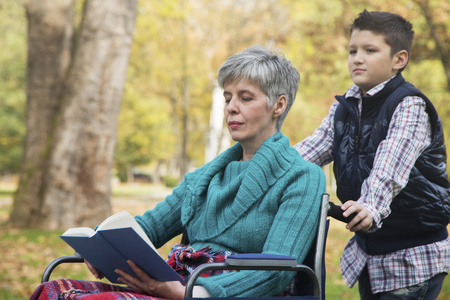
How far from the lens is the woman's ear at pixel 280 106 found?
8.86 feet

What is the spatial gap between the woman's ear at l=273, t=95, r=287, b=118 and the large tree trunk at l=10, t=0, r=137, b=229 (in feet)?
26.8

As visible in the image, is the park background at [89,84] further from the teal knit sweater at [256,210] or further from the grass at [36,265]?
the teal knit sweater at [256,210]

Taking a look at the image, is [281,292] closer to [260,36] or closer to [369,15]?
[369,15]

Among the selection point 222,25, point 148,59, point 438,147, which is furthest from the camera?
point 148,59

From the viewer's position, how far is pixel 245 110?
2.62m

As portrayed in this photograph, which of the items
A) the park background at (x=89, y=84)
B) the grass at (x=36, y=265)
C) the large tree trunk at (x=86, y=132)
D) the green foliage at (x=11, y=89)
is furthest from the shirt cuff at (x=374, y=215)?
the green foliage at (x=11, y=89)

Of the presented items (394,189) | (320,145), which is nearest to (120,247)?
(394,189)

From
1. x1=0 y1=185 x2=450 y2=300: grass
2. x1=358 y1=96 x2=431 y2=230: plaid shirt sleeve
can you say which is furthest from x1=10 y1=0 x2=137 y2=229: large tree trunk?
x1=358 y1=96 x2=431 y2=230: plaid shirt sleeve

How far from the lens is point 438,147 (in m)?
2.74

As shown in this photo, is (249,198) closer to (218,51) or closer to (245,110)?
(245,110)

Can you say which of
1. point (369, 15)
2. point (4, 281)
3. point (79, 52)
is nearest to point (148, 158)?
point (79, 52)

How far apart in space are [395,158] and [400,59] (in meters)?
0.55

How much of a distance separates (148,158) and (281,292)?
4155 centimetres

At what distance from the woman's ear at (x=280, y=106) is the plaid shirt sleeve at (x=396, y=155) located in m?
0.45
